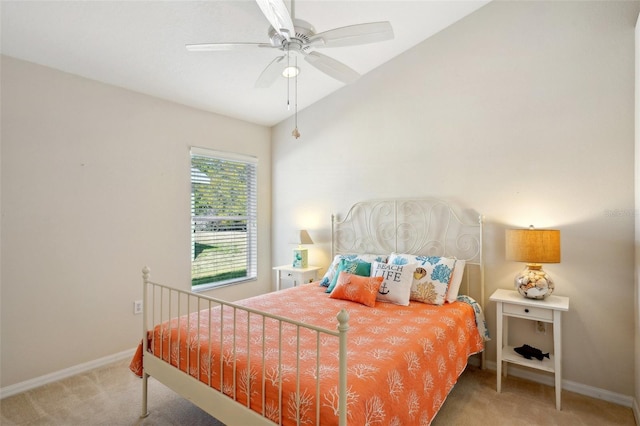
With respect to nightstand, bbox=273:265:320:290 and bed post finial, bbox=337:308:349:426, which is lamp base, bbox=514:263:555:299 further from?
nightstand, bbox=273:265:320:290

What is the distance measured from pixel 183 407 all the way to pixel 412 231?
2.42 metres

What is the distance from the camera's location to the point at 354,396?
1.37 metres

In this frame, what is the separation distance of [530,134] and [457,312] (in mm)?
1576

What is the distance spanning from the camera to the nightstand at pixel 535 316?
234 centimetres

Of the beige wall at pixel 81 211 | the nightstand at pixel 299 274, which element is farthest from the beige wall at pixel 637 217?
the beige wall at pixel 81 211

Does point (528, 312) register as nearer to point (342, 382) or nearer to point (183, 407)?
point (342, 382)

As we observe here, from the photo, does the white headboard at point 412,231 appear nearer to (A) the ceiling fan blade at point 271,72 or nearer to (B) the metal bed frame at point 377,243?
(B) the metal bed frame at point 377,243

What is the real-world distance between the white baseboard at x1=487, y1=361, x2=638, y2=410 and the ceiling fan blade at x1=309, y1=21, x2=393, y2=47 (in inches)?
108

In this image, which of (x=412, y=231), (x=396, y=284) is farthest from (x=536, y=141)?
(x=396, y=284)

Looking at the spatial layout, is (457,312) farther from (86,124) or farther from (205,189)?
(86,124)

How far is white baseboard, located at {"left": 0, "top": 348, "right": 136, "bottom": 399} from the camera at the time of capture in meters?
2.49

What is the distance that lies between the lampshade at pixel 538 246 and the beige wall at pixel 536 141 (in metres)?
0.34

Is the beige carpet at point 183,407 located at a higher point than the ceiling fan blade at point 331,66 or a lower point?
lower

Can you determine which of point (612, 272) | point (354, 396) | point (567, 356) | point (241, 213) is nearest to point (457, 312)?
point (567, 356)
